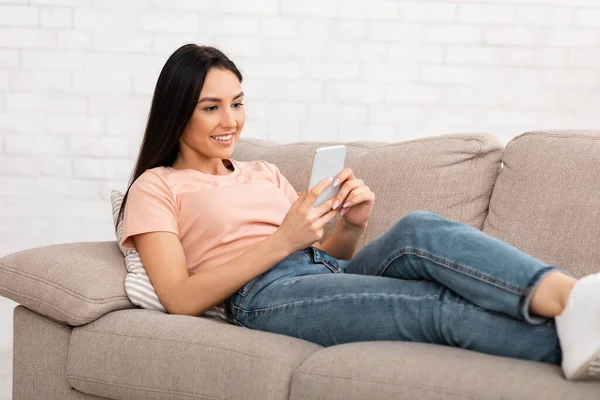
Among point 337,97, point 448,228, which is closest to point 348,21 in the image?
point 337,97

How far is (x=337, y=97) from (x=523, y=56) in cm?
73

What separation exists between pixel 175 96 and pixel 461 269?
0.96 meters

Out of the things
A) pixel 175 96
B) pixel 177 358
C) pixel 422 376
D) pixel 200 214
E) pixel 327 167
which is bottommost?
pixel 177 358

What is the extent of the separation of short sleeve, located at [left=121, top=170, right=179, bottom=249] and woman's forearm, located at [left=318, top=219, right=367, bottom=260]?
17.8 inches

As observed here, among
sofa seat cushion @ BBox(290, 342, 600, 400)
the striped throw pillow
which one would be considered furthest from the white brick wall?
sofa seat cushion @ BBox(290, 342, 600, 400)

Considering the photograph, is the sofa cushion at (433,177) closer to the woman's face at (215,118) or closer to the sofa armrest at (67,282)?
the woman's face at (215,118)

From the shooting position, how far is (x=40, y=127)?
345 cm

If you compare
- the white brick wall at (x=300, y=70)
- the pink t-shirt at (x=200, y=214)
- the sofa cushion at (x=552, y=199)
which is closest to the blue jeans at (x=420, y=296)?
the pink t-shirt at (x=200, y=214)

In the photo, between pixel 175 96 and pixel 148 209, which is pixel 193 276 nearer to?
pixel 148 209

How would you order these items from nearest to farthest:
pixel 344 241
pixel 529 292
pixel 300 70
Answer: pixel 529 292 → pixel 344 241 → pixel 300 70

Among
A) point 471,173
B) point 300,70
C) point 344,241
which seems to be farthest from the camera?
point 300,70

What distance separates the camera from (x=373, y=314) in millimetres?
1856

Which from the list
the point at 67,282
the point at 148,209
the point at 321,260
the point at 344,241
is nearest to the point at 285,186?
the point at 344,241

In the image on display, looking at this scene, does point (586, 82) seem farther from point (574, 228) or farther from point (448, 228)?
point (448, 228)
